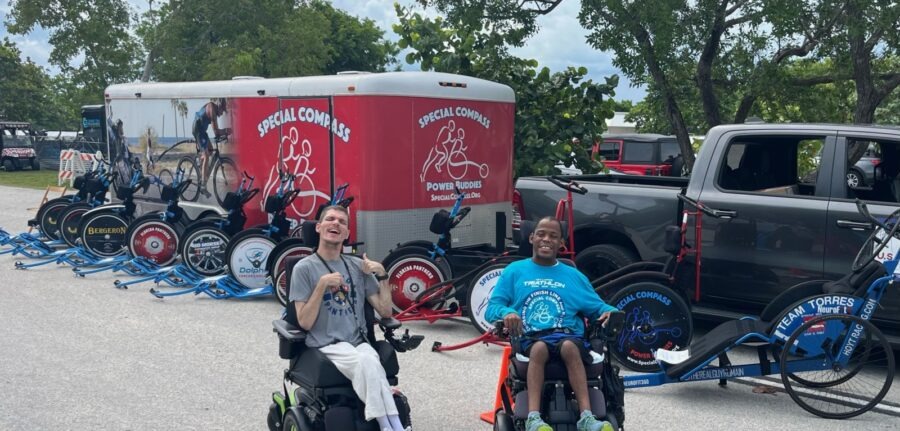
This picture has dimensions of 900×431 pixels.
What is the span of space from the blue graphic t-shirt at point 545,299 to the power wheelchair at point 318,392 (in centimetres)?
59

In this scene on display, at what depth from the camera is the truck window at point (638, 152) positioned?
67.4 feet

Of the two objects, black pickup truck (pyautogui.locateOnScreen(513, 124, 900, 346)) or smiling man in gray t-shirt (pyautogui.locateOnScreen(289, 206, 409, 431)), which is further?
black pickup truck (pyautogui.locateOnScreen(513, 124, 900, 346))

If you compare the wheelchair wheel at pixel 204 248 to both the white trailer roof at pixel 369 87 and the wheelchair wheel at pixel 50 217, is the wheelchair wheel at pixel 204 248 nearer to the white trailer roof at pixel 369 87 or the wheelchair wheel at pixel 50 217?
the white trailer roof at pixel 369 87

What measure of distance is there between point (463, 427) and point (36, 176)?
32.7m

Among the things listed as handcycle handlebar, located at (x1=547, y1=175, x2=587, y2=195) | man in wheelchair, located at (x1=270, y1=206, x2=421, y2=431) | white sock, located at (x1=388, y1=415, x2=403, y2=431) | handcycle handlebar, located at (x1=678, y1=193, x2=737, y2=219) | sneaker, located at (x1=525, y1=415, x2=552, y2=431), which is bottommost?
white sock, located at (x1=388, y1=415, x2=403, y2=431)

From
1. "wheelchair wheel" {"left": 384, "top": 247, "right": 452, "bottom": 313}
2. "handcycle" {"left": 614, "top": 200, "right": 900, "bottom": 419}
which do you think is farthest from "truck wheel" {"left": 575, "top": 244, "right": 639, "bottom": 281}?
"handcycle" {"left": 614, "top": 200, "right": 900, "bottom": 419}

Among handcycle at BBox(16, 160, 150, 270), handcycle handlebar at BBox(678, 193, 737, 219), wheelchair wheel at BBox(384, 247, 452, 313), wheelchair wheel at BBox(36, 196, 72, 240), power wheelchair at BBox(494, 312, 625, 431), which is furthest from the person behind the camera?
wheelchair wheel at BBox(36, 196, 72, 240)

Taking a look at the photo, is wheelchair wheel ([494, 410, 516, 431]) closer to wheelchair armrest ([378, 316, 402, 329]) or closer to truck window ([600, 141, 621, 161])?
wheelchair armrest ([378, 316, 402, 329])

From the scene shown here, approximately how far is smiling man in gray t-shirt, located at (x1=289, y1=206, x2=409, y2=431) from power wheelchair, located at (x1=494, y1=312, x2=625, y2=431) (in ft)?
2.16

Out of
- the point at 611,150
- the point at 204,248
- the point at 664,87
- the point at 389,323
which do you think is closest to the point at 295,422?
the point at 389,323

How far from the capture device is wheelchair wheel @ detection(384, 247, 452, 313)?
9055 mm

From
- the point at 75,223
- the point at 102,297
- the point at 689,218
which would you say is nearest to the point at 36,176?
the point at 75,223

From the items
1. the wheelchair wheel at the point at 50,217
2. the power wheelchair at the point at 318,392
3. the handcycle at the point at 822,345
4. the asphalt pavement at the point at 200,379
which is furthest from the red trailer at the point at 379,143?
the power wheelchair at the point at 318,392

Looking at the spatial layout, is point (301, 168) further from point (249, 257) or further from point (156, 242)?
point (156, 242)
